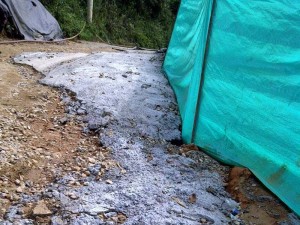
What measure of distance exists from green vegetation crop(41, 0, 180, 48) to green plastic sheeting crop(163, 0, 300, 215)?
7.52 metres

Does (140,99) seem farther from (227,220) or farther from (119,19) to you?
(119,19)

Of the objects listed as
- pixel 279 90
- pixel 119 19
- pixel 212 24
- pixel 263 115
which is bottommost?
pixel 119 19

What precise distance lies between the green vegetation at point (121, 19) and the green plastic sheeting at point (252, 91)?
24.7 ft

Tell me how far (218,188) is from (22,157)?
1448 mm

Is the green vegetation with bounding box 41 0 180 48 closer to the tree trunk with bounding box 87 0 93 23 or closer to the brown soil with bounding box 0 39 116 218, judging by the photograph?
the tree trunk with bounding box 87 0 93 23

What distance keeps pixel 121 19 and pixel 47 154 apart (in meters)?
11.1

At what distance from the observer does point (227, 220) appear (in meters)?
2.14

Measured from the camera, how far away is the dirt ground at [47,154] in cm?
223

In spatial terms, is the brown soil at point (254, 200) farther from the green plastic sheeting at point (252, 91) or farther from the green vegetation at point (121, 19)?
the green vegetation at point (121, 19)

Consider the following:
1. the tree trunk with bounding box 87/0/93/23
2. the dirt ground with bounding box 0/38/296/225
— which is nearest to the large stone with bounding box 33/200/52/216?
the dirt ground with bounding box 0/38/296/225

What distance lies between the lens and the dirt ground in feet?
7.30

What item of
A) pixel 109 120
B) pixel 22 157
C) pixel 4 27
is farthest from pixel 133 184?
pixel 4 27

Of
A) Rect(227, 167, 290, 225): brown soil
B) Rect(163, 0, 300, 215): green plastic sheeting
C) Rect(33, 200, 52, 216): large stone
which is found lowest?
Rect(33, 200, 52, 216): large stone

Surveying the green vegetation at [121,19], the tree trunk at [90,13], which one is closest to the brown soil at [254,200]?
the green vegetation at [121,19]
